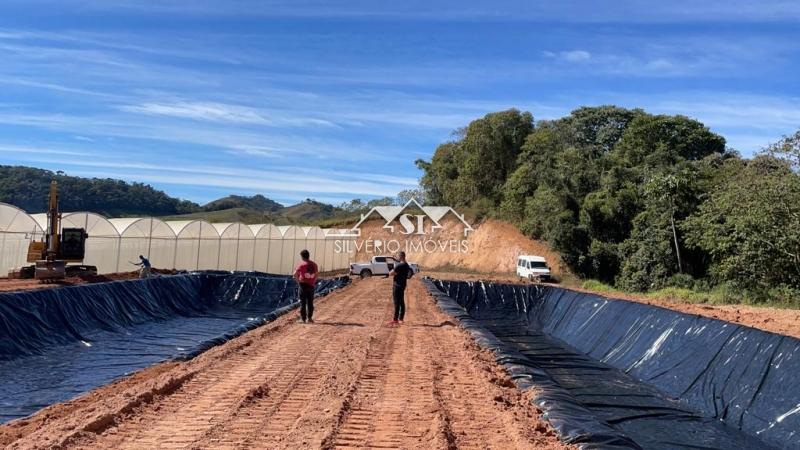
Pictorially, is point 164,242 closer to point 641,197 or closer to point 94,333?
point 94,333

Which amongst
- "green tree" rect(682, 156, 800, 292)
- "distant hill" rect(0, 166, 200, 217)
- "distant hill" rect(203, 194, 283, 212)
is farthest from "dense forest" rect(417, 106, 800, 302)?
"distant hill" rect(203, 194, 283, 212)

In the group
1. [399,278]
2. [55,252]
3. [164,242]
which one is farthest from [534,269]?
[55,252]

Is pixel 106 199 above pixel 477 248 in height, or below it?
above

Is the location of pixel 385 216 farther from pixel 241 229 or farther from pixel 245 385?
pixel 245 385

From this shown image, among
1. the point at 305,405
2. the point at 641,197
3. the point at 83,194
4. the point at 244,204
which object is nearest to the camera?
the point at 305,405

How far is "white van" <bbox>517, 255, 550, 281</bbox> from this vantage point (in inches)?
1499

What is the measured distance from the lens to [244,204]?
138m

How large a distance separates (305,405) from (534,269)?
108 ft

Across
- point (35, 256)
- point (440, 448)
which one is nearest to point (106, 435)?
point (440, 448)

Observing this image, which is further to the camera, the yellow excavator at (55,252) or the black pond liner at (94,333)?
the yellow excavator at (55,252)

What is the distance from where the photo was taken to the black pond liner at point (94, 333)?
905cm

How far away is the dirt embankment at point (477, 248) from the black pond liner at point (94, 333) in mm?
28630

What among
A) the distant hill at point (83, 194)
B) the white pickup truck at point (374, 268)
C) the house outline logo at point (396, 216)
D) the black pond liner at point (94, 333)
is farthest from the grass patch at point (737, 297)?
the distant hill at point (83, 194)

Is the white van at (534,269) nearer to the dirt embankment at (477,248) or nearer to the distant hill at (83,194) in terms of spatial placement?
the dirt embankment at (477,248)
